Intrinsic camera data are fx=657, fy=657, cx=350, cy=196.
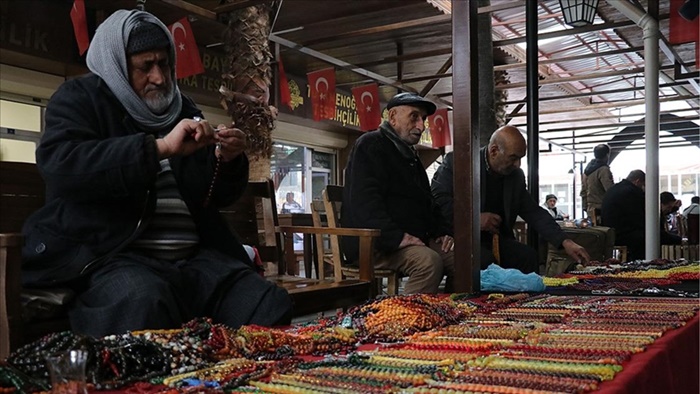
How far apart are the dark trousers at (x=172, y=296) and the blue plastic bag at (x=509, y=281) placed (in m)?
1.35

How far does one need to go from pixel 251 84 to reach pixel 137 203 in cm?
471

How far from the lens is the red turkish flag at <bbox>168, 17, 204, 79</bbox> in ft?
21.4

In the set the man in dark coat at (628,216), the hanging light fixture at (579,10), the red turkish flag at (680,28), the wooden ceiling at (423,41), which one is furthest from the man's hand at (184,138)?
the man in dark coat at (628,216)

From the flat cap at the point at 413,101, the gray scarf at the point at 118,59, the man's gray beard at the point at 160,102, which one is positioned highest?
the flat cap at the point at 413,101

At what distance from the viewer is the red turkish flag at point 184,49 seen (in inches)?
257

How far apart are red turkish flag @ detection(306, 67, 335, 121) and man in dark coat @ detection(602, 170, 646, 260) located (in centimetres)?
402

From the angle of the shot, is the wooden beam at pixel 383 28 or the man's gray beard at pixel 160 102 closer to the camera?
the man's gray beard at pixel 160 102

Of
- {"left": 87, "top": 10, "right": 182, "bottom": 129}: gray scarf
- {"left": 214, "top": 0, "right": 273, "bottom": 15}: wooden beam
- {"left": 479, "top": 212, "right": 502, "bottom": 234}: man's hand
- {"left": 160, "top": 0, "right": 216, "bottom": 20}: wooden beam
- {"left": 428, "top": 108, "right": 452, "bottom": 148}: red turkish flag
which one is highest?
{"left": 214, "top": 0, "right": 273, "bottom": 15}: wooden beam

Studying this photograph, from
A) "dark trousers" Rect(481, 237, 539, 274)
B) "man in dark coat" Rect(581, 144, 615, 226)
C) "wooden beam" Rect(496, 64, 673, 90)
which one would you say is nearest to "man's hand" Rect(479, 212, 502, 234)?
"dark trousers" Rect(481, 237, 539, 274)

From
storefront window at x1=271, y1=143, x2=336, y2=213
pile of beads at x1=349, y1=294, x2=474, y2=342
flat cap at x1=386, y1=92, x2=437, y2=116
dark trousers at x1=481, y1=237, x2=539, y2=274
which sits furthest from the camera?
storefront window at x1=271, y1=143, x2=336, y2=213

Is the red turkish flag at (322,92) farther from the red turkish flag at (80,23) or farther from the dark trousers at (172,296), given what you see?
the dark trousers at (172,296)

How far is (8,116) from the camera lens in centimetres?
699

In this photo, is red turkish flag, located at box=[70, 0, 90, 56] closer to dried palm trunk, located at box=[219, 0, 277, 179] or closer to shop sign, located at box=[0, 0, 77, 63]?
shop sign, located at box=[0, 0, 77, 63]

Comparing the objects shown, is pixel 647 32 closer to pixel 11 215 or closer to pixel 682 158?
pixel 11 215
